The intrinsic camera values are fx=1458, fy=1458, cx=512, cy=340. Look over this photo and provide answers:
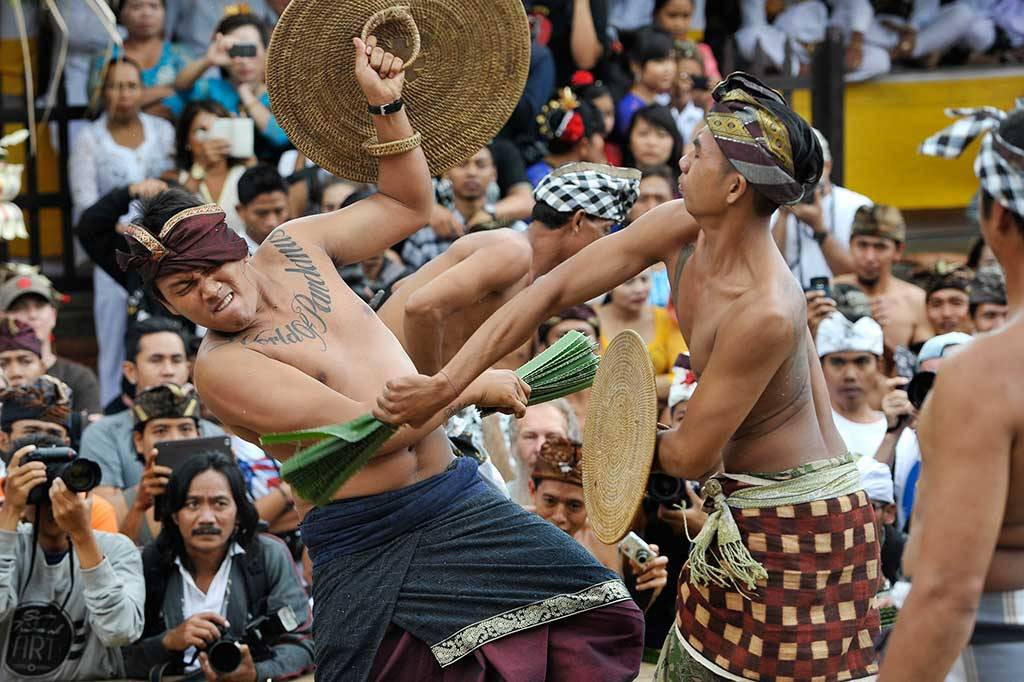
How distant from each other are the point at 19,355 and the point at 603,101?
3.86 m

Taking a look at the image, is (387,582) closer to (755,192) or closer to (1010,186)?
(755,192)

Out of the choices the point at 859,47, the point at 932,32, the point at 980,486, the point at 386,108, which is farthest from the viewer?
the point at 932,32

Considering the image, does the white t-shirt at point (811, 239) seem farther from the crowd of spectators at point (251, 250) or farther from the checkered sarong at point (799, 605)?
the checkered sarong at point (799, 605)

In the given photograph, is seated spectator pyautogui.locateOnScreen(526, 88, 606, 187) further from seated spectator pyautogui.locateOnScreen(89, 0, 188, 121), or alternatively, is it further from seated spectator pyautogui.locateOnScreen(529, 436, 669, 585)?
seated spectator pyautogui.locateOnScreen(529, 436, 669, 585)

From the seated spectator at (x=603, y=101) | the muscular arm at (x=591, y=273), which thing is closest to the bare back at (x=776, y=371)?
the muscular arm at (x=591, y=273)

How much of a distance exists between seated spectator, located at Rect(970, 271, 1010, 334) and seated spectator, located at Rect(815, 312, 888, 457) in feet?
2.96

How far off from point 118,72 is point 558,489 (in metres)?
3.87

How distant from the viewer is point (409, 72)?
14.2 ft

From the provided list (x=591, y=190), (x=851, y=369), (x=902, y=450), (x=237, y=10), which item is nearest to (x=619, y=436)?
(x=591, y=190)

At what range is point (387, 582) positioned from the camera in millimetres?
3848

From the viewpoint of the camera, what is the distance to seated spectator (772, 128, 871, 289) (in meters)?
8.28

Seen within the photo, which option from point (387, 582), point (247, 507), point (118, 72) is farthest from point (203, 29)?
point (387, 582)

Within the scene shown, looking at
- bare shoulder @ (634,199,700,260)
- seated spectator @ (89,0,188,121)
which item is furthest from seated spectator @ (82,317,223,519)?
bare shoulder @ (634,199,700,260)

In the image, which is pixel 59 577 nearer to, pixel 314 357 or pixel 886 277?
pixel 314 357
